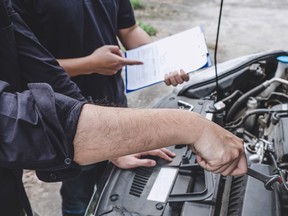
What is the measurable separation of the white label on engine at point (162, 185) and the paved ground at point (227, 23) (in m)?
2.27

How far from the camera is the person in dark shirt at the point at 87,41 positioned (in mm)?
1287

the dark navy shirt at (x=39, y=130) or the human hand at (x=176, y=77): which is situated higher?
the dark navy shirt at (x=39, y=130)

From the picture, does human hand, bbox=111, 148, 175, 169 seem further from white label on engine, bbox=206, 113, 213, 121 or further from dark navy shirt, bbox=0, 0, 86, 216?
dark navy shirt, bbox=0, 0, 86, 216

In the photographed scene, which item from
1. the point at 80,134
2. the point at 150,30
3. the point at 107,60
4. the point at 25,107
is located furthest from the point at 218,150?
the point at 150,30

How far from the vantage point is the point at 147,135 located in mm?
812

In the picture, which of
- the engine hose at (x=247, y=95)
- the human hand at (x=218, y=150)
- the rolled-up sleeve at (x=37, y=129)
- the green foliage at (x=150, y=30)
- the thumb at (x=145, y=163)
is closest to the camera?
the rolled-up sleeve at (x=37, y=129)

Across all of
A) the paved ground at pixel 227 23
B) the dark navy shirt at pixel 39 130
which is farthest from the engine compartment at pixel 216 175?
the paved ground at pixel 227 23

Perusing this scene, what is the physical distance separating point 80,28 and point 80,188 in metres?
0.66

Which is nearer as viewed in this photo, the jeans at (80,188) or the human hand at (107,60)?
the human hand at (107,60)

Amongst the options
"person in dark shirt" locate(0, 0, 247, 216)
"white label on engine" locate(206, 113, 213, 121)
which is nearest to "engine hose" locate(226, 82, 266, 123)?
"white label on engine" locate(206, 113, 213, 121)

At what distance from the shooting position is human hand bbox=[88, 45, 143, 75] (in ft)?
4.44

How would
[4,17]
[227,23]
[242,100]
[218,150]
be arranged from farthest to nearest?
[227,23] → [242,100] → [4,17] → [218,150]

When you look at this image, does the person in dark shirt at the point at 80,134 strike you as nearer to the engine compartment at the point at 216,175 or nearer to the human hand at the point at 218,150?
the human hand at the point at 218,150

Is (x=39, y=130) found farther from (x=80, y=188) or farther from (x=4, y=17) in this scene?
(x=80, y=188)
